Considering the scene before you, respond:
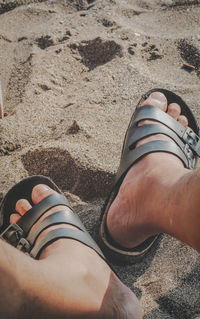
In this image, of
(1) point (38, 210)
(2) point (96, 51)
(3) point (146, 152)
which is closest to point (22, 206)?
(1) point (38, 210)

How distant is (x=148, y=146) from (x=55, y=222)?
1.48 ft

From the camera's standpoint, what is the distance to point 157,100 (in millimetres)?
1666

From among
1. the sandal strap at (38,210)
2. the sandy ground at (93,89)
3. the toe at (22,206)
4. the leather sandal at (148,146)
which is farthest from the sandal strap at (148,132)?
the toe at (22,206)

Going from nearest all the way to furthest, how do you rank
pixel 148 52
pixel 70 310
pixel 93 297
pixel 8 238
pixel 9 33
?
1. pixel 70 310
2. pixel 93 297
3. pixel 8 238
4. pixel 148 52
5. pixel 9 33

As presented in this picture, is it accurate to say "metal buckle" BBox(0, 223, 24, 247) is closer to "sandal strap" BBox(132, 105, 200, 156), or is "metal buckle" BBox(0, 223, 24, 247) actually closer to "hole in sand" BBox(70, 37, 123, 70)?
"sandal strap" BBox(132, 105, 200, 156)

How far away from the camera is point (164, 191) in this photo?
46.7 inches

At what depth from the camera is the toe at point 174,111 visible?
66.2 inches

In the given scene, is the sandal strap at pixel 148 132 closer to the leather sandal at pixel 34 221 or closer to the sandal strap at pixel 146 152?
the sandal strap at pixel 146 152

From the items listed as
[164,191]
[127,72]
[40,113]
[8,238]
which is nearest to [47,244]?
[8,238]

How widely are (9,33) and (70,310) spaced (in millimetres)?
1872

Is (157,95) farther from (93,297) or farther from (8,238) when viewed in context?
(93,297)

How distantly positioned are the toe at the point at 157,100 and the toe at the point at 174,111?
26 mm

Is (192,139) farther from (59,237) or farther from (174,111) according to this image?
(59,237)

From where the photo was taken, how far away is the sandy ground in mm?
1301
